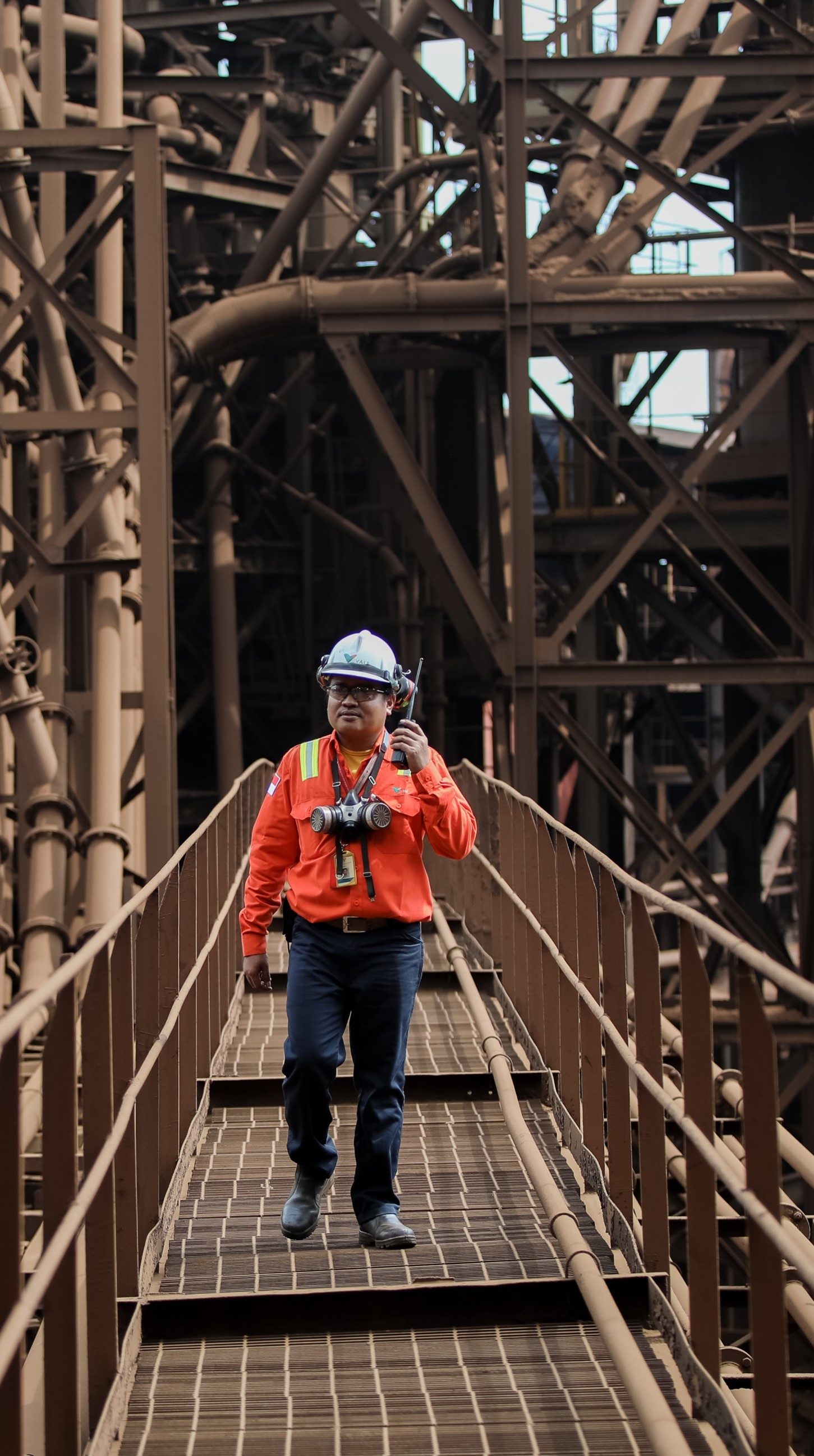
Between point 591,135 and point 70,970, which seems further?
point 591,135

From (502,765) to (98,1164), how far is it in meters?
11.7

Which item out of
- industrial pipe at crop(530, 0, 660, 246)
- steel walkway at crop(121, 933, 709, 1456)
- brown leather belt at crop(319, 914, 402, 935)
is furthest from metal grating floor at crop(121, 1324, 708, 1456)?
industrial pipe at crop(530, 0, 660, 246)

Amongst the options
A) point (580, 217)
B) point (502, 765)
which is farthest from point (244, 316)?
point (502, 765)

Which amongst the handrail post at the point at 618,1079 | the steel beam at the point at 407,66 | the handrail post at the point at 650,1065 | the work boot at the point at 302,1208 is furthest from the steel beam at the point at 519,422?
the handrail post at the point at 650,1065

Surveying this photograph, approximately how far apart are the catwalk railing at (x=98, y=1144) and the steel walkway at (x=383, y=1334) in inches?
8.2

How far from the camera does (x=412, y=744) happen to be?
547 centimetres

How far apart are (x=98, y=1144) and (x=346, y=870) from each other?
1368 millimetres

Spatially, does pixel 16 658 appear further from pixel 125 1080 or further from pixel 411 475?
pixel 125 1080

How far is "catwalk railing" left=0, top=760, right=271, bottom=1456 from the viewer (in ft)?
11.0

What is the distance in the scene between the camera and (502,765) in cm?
1572

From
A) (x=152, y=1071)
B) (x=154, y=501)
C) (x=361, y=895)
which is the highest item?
(x=154, y=501)

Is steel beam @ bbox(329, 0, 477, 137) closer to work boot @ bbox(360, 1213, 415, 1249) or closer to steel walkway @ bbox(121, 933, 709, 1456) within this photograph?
steel walkway @ bbox(121, 933, 709, 1456)

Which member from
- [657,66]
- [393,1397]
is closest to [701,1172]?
[393,1397]

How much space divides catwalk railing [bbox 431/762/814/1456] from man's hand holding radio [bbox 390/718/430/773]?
70 centimetres
